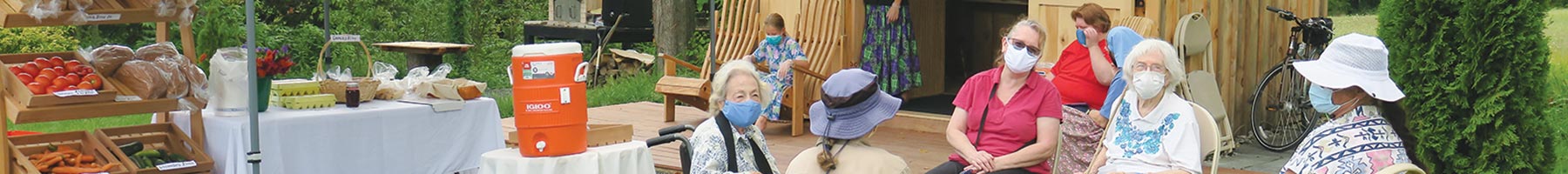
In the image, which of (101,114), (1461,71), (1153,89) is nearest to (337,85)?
(101,114)

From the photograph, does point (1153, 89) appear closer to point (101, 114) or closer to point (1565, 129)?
Answer: point (1565, 129)

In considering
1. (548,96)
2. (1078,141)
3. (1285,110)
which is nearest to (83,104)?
(548,96)

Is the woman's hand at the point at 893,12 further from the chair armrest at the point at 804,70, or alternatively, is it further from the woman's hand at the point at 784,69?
the woman's hand at the point at 784,69

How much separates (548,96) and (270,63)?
1599mm

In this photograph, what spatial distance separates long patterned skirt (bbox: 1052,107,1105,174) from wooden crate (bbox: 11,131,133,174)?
9.60ft

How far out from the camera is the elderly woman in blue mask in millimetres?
4809

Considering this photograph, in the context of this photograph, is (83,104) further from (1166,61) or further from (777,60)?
(777,60)

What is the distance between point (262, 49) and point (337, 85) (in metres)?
0.48

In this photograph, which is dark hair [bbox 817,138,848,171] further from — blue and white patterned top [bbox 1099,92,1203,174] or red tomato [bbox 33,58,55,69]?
red tomato [bbox 33,58,55,69]

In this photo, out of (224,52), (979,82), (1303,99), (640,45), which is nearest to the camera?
(979,82)

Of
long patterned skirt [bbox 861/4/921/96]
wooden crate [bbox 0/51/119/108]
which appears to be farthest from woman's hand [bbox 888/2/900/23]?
wooden crate [bbox 0/51/119/108]

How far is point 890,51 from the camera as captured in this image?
10391mm

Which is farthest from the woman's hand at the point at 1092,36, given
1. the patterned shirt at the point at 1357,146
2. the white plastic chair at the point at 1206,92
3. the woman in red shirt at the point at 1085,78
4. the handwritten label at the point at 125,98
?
the handwritten label at the point at 125,98

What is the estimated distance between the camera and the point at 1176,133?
458 centimetres
